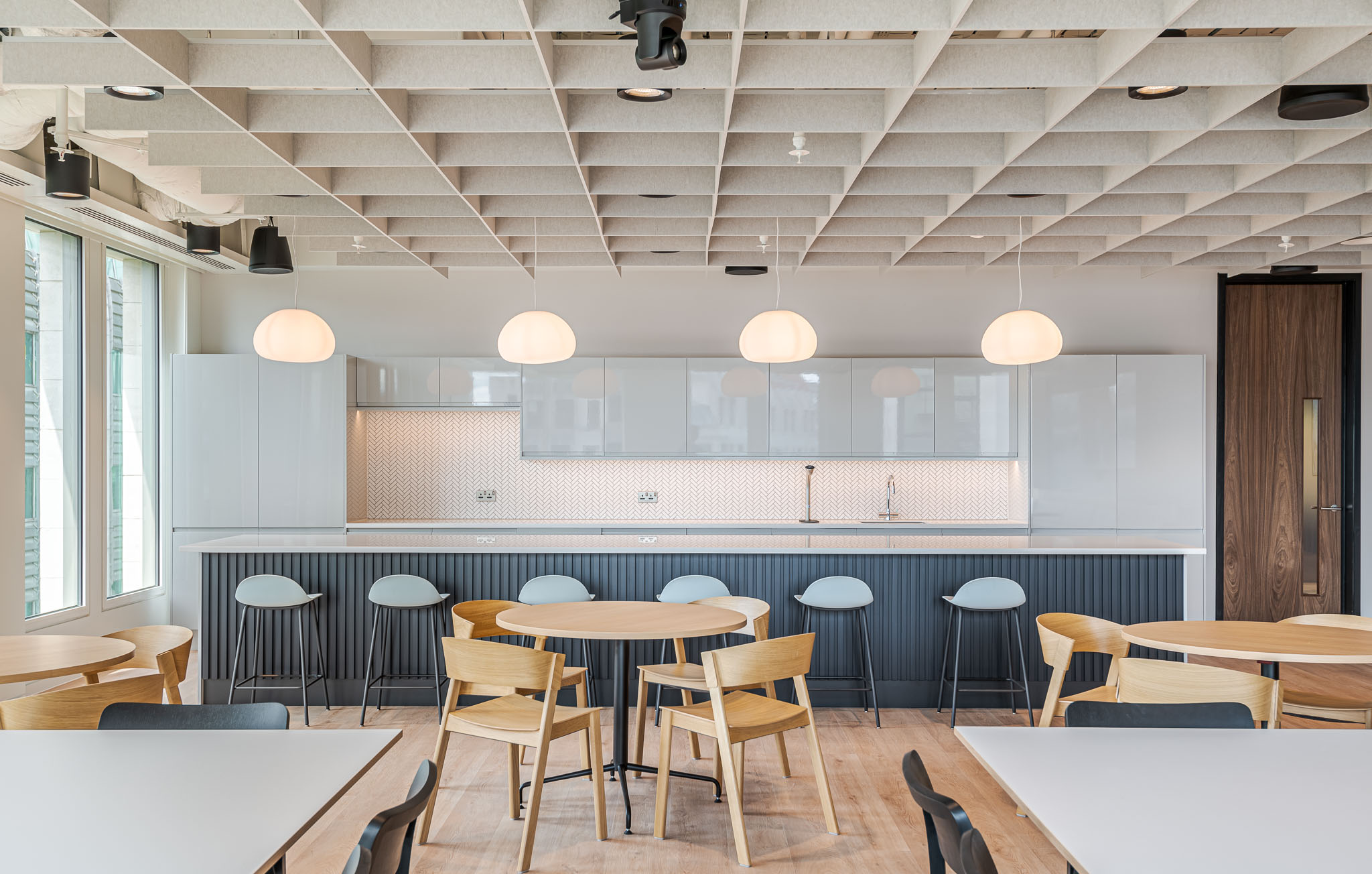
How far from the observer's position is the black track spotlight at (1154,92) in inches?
130

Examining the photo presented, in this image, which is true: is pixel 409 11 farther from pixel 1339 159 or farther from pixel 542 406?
pixel 542 406

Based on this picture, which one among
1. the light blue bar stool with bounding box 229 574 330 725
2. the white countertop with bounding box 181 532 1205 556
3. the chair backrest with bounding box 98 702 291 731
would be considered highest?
the white countertop with bounding box 181 532 1205 556

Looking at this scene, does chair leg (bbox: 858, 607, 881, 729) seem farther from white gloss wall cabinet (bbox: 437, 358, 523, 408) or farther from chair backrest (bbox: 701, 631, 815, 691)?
white gloss wall cabinet (bbox: 437, 358, 523, 408)

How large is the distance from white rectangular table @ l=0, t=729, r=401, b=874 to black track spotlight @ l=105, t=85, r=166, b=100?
7.89 ft

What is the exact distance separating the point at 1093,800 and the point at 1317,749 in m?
0.76

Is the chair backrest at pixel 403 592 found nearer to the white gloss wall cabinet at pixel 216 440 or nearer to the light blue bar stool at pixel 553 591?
the light blue bar stool at pixel 553 591

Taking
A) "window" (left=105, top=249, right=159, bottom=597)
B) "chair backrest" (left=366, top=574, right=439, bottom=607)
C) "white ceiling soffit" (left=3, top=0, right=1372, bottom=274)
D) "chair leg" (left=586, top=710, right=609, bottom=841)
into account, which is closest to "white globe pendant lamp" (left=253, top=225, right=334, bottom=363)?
"white ceiling soffit" (left=3, top=0, right=1372, bottom=274)

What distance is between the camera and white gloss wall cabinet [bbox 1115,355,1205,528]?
262 inches

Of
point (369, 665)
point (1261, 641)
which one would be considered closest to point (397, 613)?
point (369, 665)

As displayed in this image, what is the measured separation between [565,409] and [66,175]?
3446 mm

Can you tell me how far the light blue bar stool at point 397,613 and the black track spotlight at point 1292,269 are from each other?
6107mm

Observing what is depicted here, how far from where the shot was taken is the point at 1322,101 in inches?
126

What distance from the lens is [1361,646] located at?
10.7 feet

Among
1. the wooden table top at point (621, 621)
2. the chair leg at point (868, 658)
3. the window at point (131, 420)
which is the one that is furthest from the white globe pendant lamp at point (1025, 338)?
the window at point (131, 420)
